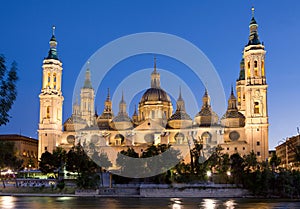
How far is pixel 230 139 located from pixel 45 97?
39.7 metres

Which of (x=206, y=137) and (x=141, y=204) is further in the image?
(x=206, y=137)

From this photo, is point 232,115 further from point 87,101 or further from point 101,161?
point 87,101

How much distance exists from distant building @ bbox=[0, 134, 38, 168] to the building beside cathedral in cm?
1346

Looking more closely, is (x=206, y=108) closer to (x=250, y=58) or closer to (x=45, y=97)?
(x=250, y=58)

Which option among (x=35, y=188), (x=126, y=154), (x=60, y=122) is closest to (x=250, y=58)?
(x=126, y=154)

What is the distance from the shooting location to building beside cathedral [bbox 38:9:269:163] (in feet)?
282

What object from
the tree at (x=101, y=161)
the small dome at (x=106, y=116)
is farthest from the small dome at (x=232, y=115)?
the tree at (x=101, y=161)

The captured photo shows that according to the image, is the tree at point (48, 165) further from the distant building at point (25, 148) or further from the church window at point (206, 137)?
the distant building at point (25, 148)

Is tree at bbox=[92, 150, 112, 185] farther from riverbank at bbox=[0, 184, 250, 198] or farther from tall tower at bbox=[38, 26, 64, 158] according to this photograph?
tall tower at bbox=[38, 26, 64, 158]

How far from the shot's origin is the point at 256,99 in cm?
8625

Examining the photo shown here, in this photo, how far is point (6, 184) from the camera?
6488 cm

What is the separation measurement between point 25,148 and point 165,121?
1455 inches

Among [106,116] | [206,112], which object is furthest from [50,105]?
[206,112]

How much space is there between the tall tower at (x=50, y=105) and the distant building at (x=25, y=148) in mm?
11577
